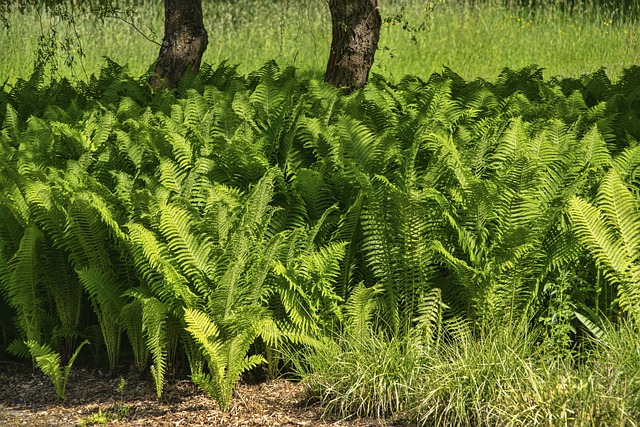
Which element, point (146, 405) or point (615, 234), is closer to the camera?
point (146, 405)

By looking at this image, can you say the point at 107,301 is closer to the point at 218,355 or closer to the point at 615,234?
the point at 218,355

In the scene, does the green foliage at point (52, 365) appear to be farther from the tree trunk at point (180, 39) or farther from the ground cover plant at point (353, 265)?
the tree trunk at point (180, 39)

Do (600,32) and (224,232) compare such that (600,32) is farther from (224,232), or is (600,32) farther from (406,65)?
(224,232)

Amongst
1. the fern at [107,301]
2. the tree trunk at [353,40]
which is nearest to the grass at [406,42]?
the tree trunk at [353,40]

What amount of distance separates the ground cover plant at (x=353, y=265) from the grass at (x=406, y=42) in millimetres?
8687

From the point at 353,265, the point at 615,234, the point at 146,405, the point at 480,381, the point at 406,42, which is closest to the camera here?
the point at 480,381

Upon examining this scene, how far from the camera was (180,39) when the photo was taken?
8.80 m

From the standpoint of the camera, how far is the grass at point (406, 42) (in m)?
14.9

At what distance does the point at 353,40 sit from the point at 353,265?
3.60 meters

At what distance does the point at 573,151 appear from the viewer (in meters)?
5.17

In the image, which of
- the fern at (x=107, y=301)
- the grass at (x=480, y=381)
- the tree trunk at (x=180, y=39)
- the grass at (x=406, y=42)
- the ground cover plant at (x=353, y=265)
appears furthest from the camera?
the grass at (x=406, y=42)

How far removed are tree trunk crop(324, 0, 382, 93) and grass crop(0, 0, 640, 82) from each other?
5.59m

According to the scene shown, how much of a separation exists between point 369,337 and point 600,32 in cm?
1362

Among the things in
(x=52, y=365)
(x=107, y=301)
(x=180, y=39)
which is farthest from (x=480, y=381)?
(x=180, y=39)
